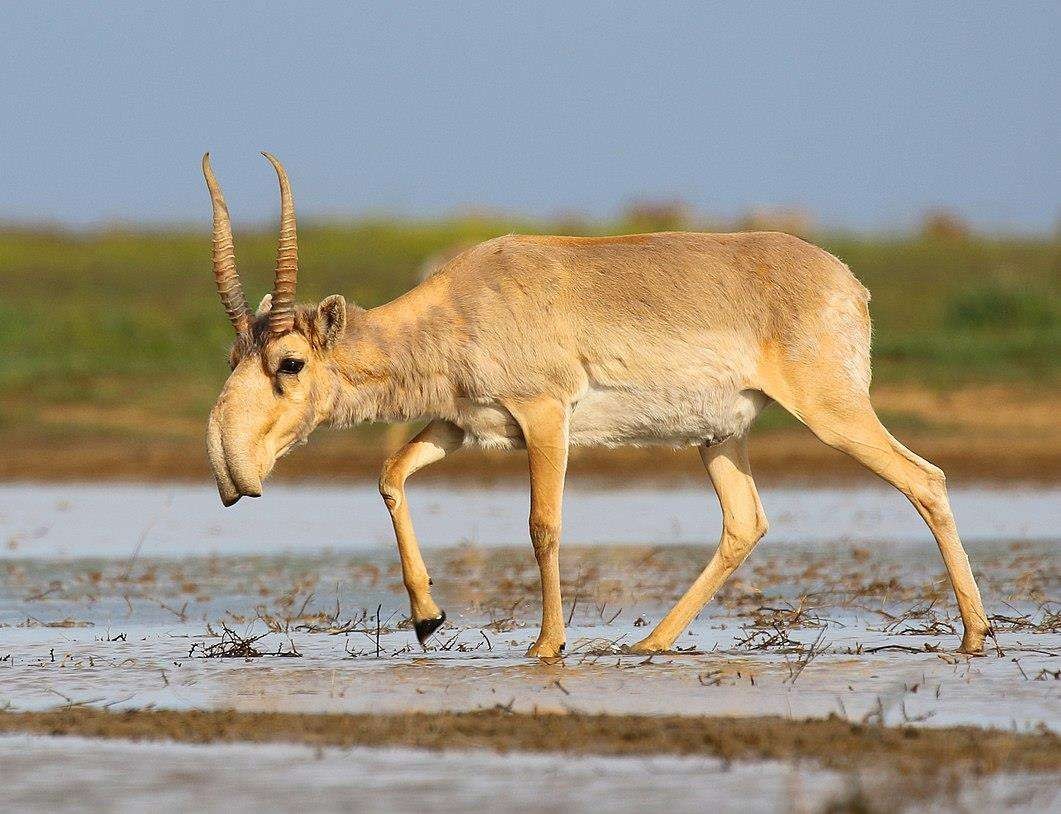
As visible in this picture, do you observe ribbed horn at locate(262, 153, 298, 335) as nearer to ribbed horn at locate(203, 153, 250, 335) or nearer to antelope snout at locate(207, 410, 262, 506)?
ribbed horn at locate(203, 153, 250, 335)

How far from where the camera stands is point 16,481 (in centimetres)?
1878

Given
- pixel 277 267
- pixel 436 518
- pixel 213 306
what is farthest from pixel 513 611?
pixel 213 306

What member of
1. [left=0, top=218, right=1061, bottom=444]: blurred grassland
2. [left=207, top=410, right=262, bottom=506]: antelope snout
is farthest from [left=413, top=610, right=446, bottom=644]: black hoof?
[left=0, top=218, right=1061, bottom=444]: blurred grassland

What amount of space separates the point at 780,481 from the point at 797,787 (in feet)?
43.1

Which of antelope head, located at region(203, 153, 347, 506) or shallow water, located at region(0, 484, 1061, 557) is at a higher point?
antelope head, located at region(203, 153, 347, 506)

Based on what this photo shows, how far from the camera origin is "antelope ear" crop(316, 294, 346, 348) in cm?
859

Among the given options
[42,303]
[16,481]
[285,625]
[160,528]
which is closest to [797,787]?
[285,625]

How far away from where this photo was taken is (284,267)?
27.4ft

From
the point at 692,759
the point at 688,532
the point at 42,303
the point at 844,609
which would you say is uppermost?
the point at 692,759

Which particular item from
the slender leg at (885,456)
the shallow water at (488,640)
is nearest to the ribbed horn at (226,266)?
the shallow water at (488,640)

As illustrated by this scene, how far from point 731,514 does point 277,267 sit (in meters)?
2.44

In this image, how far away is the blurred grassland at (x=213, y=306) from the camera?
23281 millimetres

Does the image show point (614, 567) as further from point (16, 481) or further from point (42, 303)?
point (42, 303)

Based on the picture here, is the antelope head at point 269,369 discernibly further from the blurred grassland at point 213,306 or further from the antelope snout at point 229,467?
the blurred grassland at point 213,306
